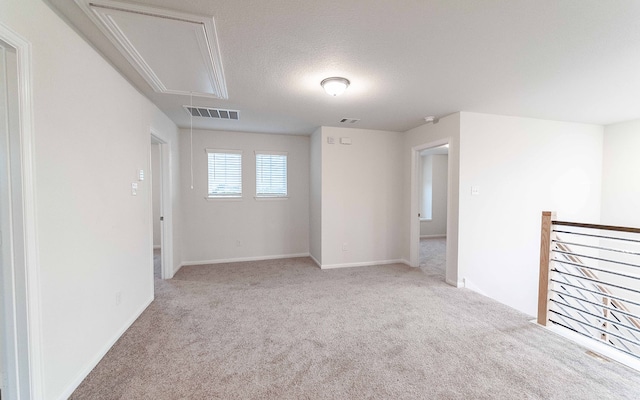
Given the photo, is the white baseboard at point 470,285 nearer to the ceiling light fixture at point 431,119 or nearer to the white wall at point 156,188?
the ceiling light fixture at point 431,119

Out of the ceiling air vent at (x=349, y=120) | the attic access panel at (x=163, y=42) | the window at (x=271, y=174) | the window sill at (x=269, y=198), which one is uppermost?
the ceiling air vent at (x=349, y=120)

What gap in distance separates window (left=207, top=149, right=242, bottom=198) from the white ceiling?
1.34 m

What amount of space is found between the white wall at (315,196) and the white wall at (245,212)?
0.18 m

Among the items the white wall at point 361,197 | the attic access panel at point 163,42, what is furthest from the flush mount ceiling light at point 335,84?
the white wall at point 361,197

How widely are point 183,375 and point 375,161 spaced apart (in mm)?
4035

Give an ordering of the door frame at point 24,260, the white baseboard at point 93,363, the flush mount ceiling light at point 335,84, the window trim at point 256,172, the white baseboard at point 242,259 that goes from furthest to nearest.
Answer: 1. the window trim at point 256,172
2. the white baseboard at point 242,259
3. the flush mount ceiling light at point 335,84
4. the white baseboard at point 93,363
5. the door frame at point 24,260

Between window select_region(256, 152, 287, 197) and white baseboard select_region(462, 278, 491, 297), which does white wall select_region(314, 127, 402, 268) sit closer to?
window select_region(256, 152, 287, 197)

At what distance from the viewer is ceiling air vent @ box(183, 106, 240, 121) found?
3.47 m

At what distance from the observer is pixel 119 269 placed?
237 centimetres

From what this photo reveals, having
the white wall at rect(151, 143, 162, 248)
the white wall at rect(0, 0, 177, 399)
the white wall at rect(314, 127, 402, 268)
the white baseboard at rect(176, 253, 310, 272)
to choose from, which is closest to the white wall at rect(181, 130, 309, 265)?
the white baseboard at rect(176, 253, 310, 272)

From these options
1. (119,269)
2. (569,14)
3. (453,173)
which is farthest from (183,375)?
(453,173)

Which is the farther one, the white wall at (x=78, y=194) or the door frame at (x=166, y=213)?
the door frame at (x=166, y=213)

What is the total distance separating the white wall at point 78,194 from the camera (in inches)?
58.5

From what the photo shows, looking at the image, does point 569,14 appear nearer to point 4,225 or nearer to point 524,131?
point 524,131
